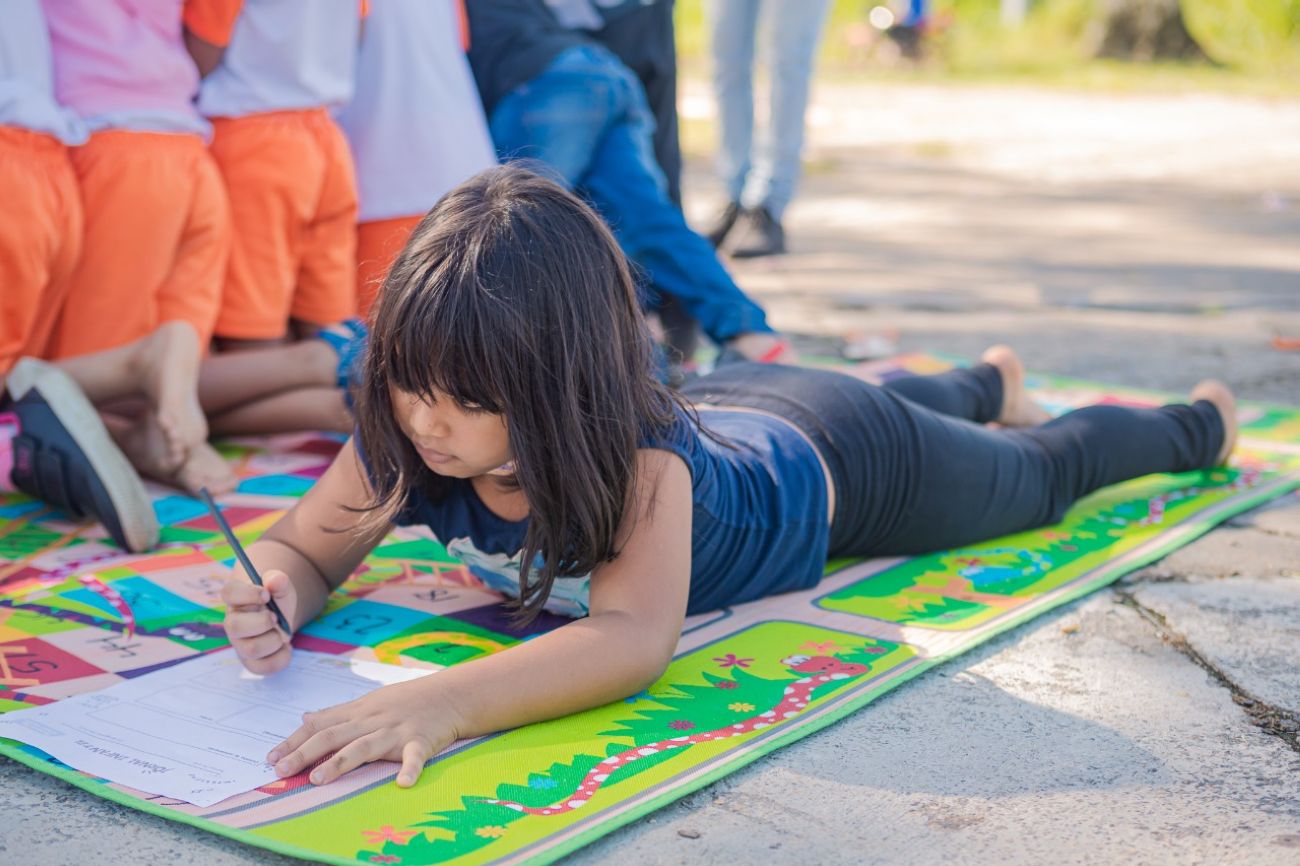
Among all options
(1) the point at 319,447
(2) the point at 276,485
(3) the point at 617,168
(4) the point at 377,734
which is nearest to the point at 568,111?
(3) the point at 617,168

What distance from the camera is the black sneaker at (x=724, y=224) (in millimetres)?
4516

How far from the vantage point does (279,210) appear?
2.85 meters

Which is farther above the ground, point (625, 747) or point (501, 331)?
point (501, 331)

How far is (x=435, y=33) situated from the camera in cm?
301

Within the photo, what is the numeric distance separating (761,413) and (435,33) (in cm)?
139

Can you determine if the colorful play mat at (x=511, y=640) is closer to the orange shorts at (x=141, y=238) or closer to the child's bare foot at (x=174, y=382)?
the child's bare foot at (x=174, y=382)

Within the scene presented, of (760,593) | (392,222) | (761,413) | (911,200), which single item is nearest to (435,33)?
(392,222)

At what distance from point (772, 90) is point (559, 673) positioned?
3268 millimetres

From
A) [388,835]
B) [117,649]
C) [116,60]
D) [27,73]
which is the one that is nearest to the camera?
[388,835]

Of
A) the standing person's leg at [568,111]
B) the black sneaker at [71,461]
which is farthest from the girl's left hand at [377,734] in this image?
the standing person's leg at [568,111]

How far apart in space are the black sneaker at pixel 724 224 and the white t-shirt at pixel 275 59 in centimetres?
184

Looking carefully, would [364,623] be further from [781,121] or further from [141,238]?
[781,121]

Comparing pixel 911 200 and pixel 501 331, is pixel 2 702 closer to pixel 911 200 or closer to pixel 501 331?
pixel 501 331

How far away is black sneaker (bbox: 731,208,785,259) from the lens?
179 inches
